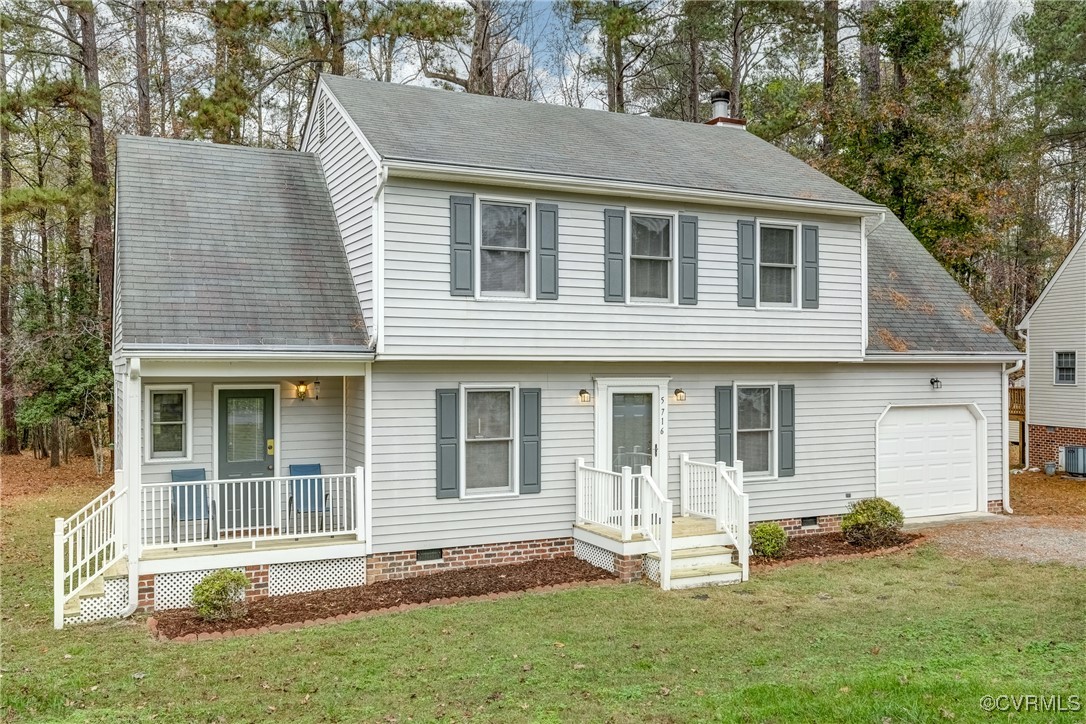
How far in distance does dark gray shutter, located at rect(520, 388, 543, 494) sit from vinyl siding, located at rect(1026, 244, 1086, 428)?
53.0 feet

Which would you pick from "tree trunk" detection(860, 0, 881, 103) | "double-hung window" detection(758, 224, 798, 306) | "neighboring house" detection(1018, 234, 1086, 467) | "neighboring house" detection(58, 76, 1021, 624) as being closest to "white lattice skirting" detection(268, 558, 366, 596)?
"neighboring house" detection(58, 76, 1021, 624)

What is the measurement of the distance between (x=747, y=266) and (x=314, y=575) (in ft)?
24.0

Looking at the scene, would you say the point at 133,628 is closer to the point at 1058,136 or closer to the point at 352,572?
the point at 352,572

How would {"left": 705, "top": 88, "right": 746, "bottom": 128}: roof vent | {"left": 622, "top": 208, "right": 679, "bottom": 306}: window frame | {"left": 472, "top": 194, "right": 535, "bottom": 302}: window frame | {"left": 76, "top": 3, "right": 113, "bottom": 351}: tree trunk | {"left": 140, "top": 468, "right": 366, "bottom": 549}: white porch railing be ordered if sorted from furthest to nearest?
{"left": 76, "top": 3, "right": 113, "bottom": 351}: tree trunk → {"left": 705, "top": 88, "right": 746, "bottom": 128}: roof vent → {"left": 622, "top": 208, "right": 679, "bottom": 306}: window frame → {"left": 472, "top": 194, "right": 535, "bottom": 302}: window frame → {"left": 140, "top": 468, "right": 366, "bottom": 549}: white porch railing

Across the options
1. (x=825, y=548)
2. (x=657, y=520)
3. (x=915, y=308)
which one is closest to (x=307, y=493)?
(x=657, y=520)

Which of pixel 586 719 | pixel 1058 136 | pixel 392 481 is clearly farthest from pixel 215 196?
pixel 1058 136

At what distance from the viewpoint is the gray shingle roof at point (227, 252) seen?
363 inches

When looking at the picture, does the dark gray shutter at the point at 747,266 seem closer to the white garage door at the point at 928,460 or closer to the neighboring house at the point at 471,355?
the neighboring house at the point at 471,355

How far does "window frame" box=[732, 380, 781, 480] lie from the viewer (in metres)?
11.7

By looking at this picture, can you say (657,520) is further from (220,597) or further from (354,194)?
(354,194)

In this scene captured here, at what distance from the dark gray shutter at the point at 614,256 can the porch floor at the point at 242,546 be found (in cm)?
466

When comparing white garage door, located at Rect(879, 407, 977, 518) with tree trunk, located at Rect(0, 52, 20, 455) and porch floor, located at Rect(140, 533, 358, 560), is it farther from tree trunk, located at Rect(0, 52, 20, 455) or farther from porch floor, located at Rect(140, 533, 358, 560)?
tree trunk, located at Rect(0, 52, 20, 455)

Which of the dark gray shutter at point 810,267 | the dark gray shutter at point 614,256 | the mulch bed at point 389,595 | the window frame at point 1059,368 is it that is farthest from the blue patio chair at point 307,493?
the window frame at point 1059,368

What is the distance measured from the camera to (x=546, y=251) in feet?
33.0
